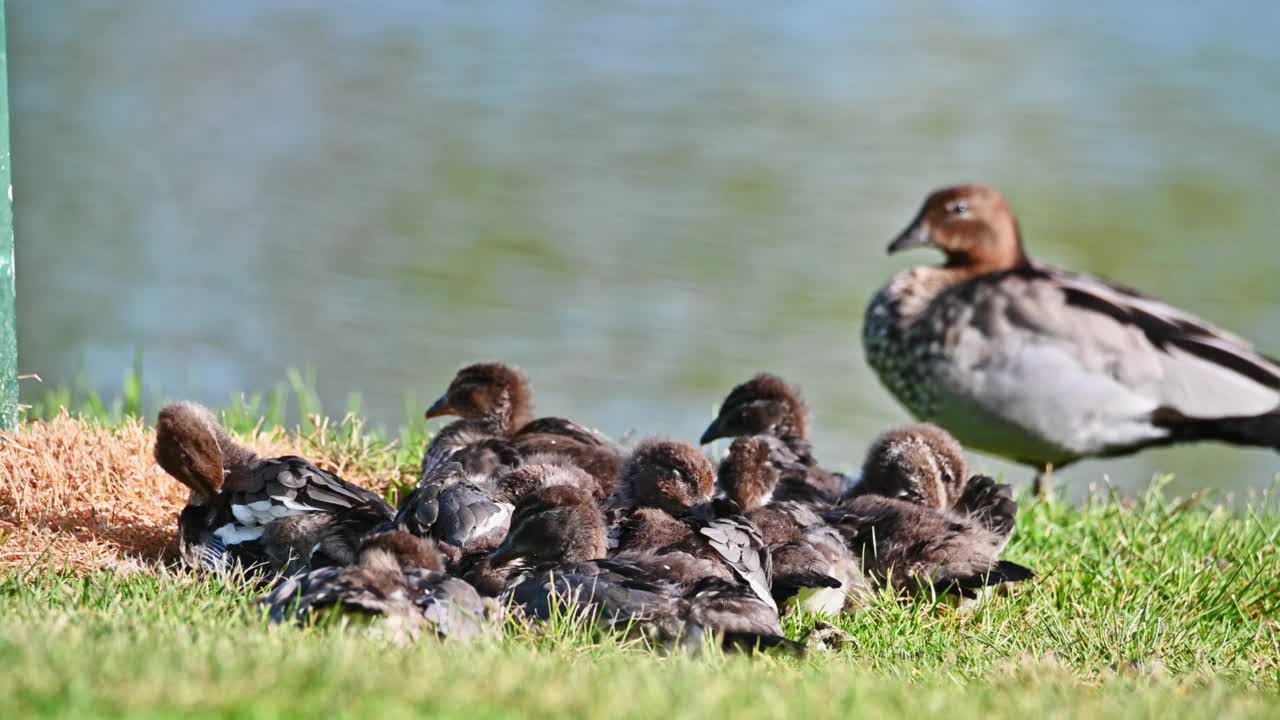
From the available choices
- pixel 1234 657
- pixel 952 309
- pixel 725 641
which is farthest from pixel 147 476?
pixel 952 309

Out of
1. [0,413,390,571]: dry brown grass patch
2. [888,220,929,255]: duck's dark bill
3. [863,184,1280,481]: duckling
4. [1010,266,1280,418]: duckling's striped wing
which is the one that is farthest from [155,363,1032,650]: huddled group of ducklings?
[888,220,929,255]: duck's dark bill

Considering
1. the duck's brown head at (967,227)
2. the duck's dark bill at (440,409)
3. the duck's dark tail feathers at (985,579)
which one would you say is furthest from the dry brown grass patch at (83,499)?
the duck's brown head at (967,227)

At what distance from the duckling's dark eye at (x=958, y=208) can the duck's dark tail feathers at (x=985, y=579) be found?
15.8ft

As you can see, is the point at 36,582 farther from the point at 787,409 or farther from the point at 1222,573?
the point at 1222,573

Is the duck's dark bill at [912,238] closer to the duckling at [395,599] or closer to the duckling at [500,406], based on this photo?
the duckling at [500,406]

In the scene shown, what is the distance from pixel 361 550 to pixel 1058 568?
269 cm

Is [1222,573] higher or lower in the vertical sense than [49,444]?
lower

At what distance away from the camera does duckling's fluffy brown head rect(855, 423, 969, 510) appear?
610 cm

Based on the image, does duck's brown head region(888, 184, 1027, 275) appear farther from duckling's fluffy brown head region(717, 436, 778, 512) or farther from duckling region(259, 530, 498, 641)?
duckling region(259, 530, 498, 641)

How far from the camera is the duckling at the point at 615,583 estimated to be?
4363mm

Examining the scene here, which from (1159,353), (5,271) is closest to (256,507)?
(5,271)

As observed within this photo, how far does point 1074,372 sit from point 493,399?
11.1ft

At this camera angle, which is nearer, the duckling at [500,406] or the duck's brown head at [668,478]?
the duck's brown head at [668,478]

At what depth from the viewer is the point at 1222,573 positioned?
5.84 m
